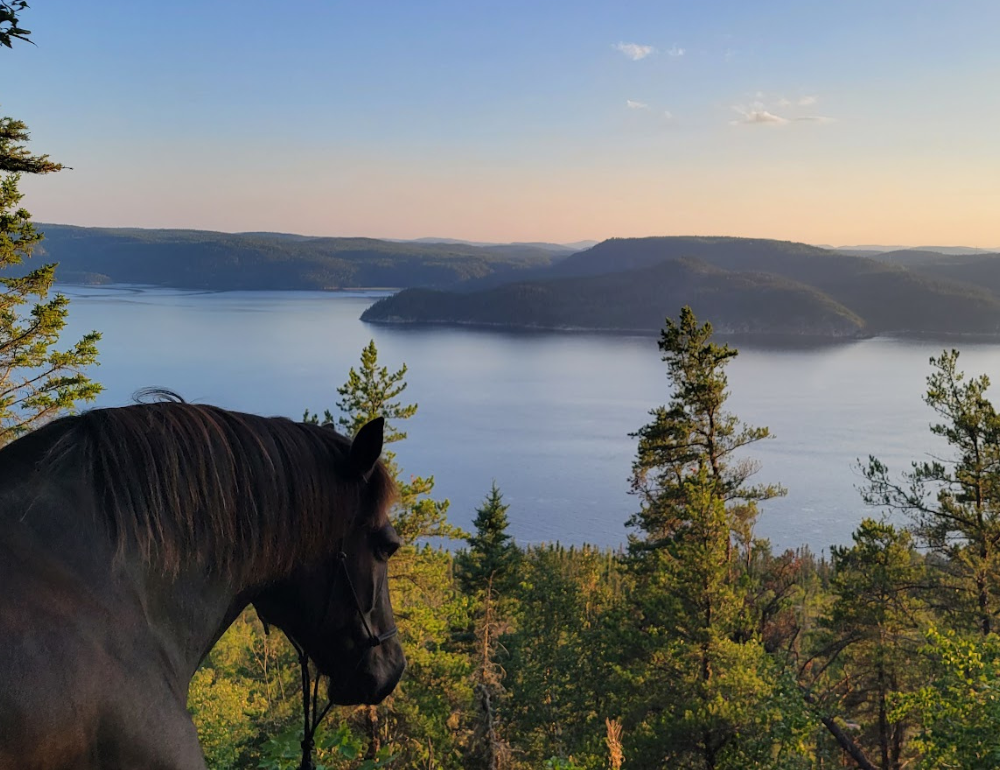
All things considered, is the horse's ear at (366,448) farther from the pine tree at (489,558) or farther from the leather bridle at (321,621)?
the pine tree at (489,558)

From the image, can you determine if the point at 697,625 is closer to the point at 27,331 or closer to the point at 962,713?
the point at 962,713

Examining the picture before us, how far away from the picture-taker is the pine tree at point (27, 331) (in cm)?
824

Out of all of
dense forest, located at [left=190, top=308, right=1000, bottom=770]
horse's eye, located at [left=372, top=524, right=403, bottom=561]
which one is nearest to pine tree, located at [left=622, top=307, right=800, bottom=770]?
dense forest, located at [left=190, top=308, right=1000, bottom=770]

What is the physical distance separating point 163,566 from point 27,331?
11.7m

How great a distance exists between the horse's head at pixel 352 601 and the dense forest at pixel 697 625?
889cm

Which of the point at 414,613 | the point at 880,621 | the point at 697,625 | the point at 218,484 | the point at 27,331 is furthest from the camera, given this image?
the point at 880,621

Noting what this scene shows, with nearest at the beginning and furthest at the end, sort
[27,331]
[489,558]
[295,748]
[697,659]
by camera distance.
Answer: [295,748] < [27,331] < [697,659] < [489,558]

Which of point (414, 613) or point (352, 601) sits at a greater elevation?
point (352, 601)

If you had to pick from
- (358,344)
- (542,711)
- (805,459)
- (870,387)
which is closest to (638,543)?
(542,711)

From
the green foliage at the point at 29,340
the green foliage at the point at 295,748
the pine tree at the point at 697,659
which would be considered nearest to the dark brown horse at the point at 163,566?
the green foliage at the point at 295,748

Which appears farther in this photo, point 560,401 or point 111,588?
point 560,401

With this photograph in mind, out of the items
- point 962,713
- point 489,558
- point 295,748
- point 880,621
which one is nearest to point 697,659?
point 880,621

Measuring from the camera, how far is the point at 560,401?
388 feet

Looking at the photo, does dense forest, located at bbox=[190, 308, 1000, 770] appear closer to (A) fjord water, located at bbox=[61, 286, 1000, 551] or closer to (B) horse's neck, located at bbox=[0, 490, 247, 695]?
(B) horse's neck, located at bbox=[0, 490, 247, 695]
